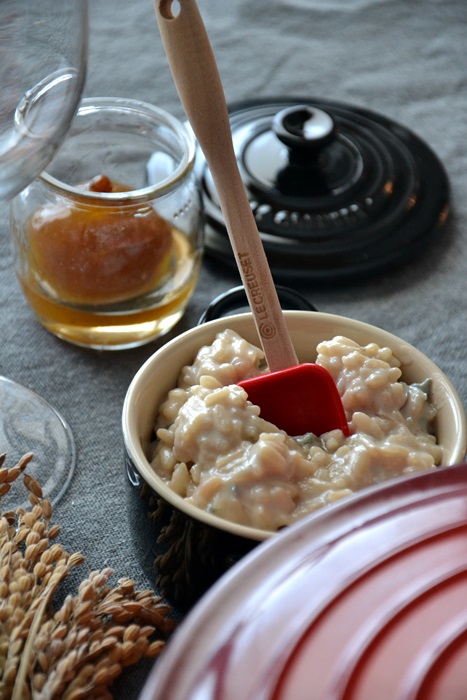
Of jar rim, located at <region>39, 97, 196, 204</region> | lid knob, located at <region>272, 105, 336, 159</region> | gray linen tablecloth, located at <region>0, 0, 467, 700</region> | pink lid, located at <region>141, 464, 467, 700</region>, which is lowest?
gray linen tablecloth, located at <region>0, 0, 467, 700</region>

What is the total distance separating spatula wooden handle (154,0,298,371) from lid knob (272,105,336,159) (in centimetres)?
38

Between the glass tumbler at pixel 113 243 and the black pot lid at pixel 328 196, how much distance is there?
121 mm

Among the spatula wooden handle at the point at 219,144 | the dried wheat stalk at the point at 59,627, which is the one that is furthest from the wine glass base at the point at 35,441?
the spatula wooden handle at the point at 219,144

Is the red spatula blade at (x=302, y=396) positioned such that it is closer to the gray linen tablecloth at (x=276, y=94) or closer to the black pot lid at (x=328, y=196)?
the gray linen tablecloth at (x=276, y=94)

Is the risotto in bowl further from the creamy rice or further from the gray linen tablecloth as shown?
the gray linen tablecloth

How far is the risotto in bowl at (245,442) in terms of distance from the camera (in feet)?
2.51

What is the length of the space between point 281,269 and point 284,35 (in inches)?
26.6

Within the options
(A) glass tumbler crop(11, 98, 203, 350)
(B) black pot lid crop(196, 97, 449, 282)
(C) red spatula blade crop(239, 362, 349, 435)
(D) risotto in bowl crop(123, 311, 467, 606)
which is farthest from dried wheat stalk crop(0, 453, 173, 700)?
(B) black pot lid crop(196, 97, 449, 282)

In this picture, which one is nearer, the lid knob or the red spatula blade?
the red spatula blade

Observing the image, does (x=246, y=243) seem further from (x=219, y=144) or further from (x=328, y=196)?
(x=328, y=196)

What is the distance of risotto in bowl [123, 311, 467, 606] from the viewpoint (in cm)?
76

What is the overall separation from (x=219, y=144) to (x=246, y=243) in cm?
9

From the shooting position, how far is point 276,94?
5.12 feet

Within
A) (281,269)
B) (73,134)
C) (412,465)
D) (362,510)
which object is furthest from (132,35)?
(362,510)
